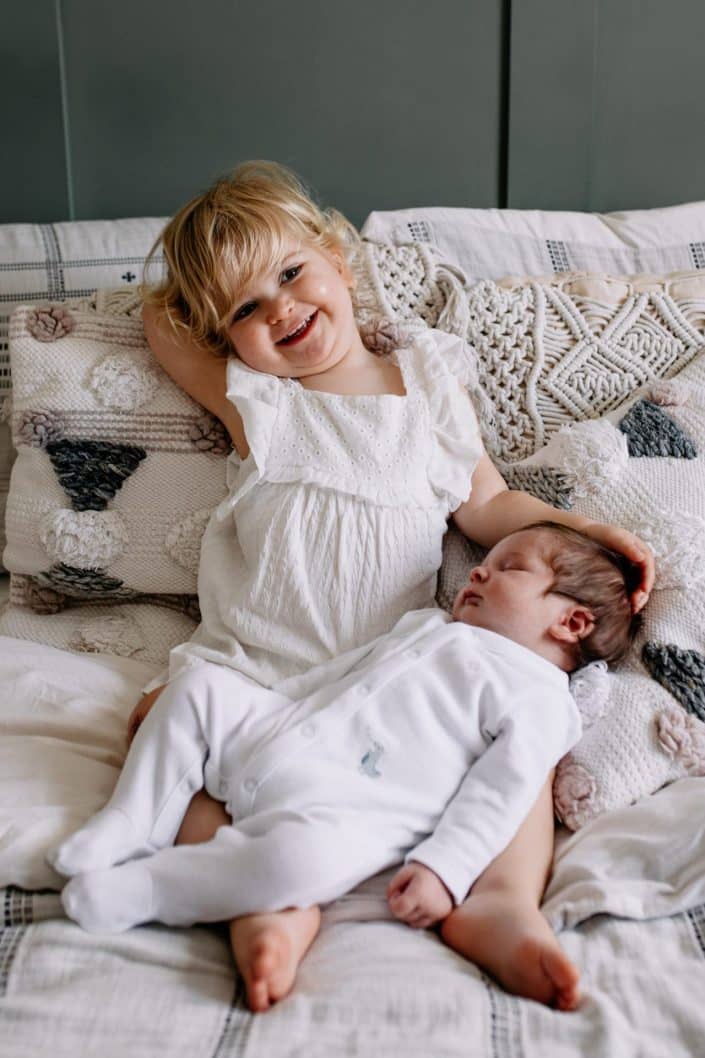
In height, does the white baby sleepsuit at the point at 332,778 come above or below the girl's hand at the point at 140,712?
above

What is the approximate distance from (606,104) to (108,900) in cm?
169

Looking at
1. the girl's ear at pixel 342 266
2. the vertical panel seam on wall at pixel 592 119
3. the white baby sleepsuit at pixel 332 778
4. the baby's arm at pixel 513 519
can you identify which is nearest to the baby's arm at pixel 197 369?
the girl's ear at pixel 342 266

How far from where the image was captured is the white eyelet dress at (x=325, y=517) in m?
1.32

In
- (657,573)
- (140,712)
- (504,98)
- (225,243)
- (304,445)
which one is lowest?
(140,712)

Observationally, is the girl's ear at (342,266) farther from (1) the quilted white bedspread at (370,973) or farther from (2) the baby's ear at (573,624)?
(1) the quilted white bedspread at (370,973)

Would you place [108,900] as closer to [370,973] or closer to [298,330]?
[370,973]

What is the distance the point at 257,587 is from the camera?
52.7 inches

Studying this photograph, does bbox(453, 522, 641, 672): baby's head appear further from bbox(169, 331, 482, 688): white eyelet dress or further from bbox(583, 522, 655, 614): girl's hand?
bbox(169, 331, 482, 688): white eyelet dress

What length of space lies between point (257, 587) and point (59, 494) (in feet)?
1.09

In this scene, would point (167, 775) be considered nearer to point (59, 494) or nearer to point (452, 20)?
point (59, 494)

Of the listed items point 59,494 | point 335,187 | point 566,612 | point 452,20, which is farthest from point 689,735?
point 452,20

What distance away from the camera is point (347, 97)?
6.38ft

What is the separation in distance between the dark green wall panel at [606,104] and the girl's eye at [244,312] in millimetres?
806

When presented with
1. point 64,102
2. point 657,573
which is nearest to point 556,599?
point 657,573
